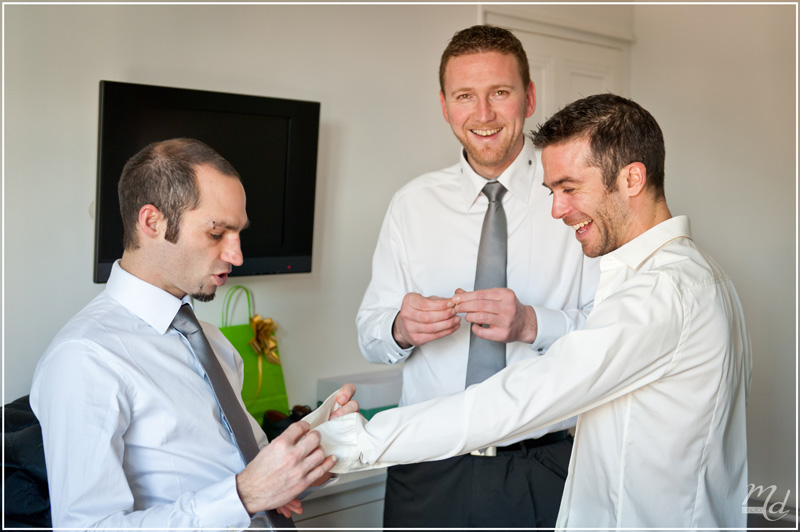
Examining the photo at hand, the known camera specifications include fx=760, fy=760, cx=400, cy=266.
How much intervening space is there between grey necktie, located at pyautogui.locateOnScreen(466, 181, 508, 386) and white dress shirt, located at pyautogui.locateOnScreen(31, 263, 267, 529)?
741mm

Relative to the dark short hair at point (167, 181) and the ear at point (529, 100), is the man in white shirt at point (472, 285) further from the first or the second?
the dark short hair at point (167, 181)

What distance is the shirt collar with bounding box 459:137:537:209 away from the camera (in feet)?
7.10

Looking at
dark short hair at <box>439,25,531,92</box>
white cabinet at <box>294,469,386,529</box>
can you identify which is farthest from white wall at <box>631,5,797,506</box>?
dark short hair at <box>439,25,531,92</box>

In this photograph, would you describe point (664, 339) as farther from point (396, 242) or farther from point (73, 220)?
point (73, 220)

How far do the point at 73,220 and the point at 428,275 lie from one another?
1.20m

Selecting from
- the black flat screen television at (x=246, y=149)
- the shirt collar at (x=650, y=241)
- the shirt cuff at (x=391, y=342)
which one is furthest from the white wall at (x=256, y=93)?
the shirt collar at (x=650, y=241)

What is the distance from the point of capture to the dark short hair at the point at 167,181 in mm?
1521

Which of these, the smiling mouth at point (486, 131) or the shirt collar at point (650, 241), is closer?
the shirt collar at point (650, 241)

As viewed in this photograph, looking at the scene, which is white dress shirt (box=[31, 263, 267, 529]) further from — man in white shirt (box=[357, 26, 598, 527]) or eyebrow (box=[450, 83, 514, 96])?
eyebrow (box=[450, 83, 514, 96])

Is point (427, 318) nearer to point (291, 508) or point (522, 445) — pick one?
point (522, 445)

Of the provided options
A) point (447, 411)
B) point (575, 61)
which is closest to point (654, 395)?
point (447, 411)

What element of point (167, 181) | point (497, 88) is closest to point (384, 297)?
point (497, 88)

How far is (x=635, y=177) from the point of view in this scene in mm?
1485

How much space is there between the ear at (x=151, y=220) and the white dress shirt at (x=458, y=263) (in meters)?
0.76
